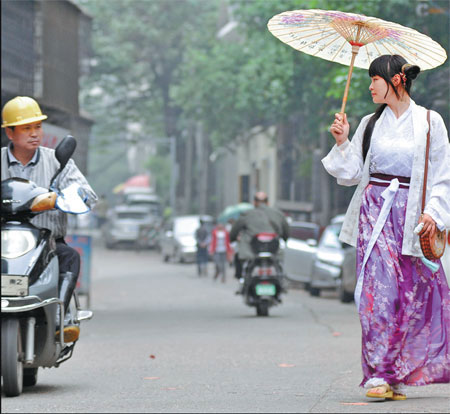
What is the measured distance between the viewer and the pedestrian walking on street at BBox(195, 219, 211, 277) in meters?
31.8

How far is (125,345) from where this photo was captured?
12344 mm

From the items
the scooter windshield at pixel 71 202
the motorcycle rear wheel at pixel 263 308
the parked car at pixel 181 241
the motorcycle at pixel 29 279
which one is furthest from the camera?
the parked car at pixel 181 241

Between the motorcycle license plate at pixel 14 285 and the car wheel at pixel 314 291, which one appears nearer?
the motorcycle license plate at pixel 14 285

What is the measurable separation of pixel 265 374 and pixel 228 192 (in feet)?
200

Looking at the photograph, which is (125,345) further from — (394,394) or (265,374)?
(394,394)

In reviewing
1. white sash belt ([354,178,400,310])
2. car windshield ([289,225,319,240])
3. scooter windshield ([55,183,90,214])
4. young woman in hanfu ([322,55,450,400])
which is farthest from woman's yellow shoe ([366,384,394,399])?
car windshield ([289,225,319,240])

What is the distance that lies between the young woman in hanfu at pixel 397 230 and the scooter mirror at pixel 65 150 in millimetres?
1588

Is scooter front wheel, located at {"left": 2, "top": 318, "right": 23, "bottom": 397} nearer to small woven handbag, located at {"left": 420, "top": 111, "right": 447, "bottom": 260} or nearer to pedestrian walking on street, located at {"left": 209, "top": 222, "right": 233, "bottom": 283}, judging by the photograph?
small woven handbag, located at {"left": 420, "top": 111, "right": 447, "bottom": 260}

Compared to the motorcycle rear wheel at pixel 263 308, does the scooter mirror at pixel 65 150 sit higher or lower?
higher

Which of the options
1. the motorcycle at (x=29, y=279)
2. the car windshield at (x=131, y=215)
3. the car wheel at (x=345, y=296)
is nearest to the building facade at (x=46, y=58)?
the car wheel at (x=345, y=296)

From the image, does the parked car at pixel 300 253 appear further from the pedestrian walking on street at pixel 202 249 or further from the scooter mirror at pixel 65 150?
the scooter mirror at pixel 65 150

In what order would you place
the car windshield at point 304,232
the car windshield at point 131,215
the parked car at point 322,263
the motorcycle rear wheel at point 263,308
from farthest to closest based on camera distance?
the car windshield at point 131,215
the car windshield at point 304,232
the parked car at point 322,263
the motorcycle rear wheel at point 263,308

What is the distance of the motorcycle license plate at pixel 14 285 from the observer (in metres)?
7.44

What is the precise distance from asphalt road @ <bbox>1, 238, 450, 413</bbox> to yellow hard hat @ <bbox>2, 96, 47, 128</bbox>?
1.62 metres
